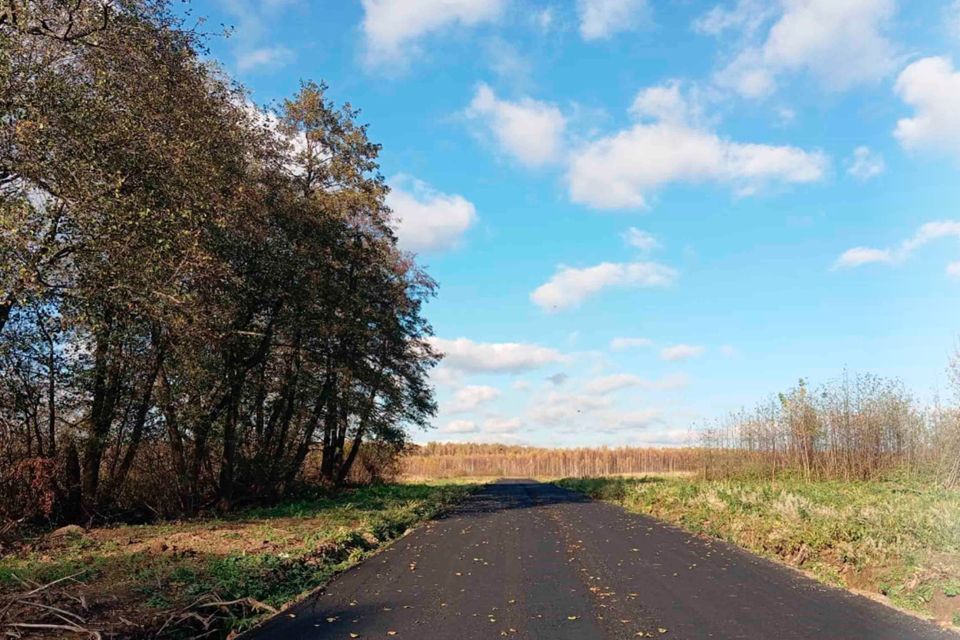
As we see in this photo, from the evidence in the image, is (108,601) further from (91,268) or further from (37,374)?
(37,374)

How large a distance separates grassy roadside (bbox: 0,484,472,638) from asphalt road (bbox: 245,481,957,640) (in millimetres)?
695

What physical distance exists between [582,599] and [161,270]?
8.65 metres

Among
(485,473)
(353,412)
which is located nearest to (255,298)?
(353,412)

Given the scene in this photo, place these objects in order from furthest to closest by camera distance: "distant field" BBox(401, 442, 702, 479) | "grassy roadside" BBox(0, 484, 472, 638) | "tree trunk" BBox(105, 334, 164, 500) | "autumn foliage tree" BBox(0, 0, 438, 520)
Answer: "distant field" BBox(401, 442, 702, 479)
"tree trunk" BBox(105, 334, 164, 500)
"autumn foliage tree" BBox(0, 0, 438, 520)
"grassy roadside" BBox(0, 484, 472, 638)

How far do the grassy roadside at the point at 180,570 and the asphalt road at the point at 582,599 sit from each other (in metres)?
0.70

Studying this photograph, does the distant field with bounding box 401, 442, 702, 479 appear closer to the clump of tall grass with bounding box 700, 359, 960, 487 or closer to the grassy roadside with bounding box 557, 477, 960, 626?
the clump of tall grass with bounding box 700, 359, 960, 487

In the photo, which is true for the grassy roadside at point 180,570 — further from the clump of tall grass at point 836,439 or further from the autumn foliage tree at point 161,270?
the clump of tall grass at point 836,439

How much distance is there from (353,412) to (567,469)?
44460 mm

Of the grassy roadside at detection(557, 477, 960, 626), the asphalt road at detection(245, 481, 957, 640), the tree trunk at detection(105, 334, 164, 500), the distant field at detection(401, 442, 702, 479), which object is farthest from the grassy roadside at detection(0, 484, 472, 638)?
the distant field at detection(401, 442, 702, 479)

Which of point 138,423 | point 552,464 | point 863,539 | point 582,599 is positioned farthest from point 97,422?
point 552,464

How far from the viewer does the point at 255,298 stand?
18.4 meters

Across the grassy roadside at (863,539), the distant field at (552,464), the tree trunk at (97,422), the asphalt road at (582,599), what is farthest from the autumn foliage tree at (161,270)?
the distant field at (552,464)

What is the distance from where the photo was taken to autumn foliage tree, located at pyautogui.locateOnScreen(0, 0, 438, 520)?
1030 centimetres

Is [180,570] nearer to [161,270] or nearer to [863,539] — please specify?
[161,270]
